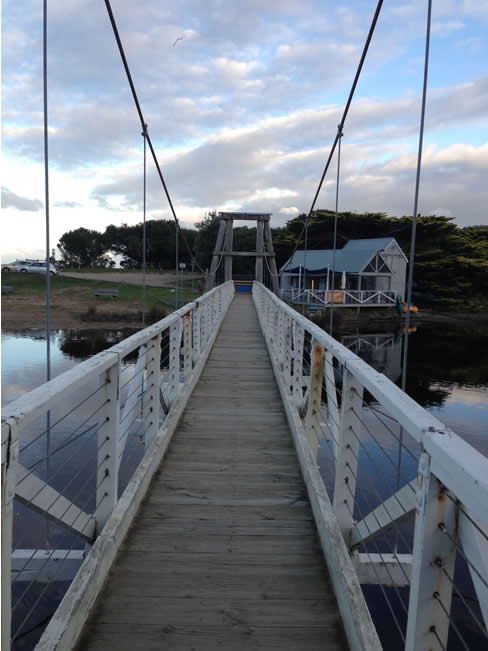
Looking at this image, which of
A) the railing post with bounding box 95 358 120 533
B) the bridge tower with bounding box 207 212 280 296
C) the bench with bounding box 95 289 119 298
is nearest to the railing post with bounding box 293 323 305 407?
the railing post with bounding box 95 358 120 533

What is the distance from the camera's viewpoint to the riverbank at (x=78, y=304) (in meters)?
21.5

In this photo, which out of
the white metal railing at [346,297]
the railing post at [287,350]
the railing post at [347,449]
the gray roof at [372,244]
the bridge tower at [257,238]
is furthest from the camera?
the gray roof at [372,244]

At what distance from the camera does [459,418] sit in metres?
11.1

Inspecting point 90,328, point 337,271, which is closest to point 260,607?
point 90,328

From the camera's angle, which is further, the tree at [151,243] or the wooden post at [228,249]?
the tree at [151,243]

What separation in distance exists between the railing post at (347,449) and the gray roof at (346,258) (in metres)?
26.3

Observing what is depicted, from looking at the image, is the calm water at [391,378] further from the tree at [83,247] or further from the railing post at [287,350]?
the tree at [83,247]

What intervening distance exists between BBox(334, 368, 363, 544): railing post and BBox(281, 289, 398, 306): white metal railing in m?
24.4

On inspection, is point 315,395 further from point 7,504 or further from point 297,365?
point 7,504

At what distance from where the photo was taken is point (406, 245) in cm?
3612

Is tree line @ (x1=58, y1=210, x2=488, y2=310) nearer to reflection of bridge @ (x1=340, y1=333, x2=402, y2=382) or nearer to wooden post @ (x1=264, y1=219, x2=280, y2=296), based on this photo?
wooden post @ (x1=264, y1=219, x2=280, y2=296)

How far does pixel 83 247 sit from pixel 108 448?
56957 millimetres

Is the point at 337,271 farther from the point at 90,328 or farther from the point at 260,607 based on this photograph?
the point at 260,607

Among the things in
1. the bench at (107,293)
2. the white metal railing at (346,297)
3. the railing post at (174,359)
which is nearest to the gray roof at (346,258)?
the white metal railing at (346,297)
